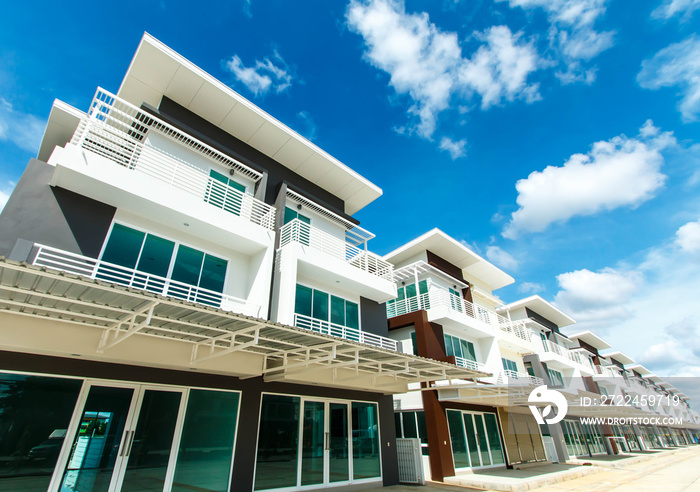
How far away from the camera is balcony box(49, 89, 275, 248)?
24.2 feet

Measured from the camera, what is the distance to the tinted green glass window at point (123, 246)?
25.2ft

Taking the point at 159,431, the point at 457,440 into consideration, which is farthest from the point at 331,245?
the point at 457,440

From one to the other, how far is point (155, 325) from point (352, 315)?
24.1 ft

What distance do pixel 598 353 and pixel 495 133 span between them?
4007cm

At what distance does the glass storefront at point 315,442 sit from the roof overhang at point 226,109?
8.82m

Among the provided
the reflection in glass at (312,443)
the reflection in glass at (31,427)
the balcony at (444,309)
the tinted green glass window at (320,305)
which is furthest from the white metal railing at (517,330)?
the reflection in glass at (31,427)

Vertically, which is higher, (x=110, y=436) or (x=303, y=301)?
(x=303, y=301)

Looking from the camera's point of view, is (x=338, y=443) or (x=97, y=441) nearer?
(x=97, y=441)

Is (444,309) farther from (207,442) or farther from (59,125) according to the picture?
(59,125)

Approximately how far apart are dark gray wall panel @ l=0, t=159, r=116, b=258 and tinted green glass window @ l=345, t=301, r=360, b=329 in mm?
7886

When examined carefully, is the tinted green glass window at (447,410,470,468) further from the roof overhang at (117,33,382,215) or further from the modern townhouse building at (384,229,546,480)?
the roof overhang at (117,33,382,215)

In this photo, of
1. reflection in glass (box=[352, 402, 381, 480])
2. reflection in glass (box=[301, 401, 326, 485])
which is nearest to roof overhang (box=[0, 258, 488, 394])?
reflection in glass (box=[301, 401, 326, 485])

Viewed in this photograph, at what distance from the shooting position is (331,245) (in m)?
12.9

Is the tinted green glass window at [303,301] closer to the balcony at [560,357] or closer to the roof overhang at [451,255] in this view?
the roof overhang at [451,255]
